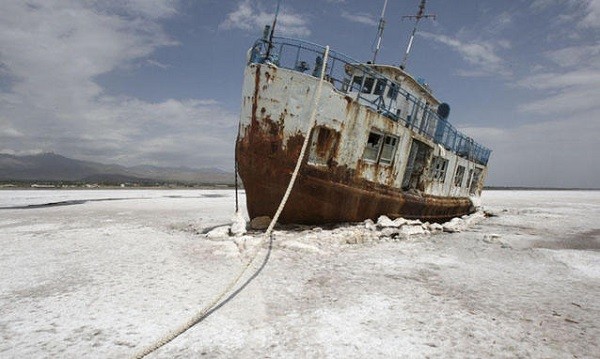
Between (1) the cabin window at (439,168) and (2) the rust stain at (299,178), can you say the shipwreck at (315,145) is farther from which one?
(1) the cabin window at (439,168)

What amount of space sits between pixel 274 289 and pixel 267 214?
454 cm

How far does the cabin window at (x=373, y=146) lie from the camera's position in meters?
9.67

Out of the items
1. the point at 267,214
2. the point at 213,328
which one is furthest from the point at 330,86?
the point at 213,328

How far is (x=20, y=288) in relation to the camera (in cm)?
486

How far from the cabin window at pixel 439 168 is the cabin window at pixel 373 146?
4197mm

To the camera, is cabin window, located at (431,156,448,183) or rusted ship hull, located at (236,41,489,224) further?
cabin window, located at (431,156,448,183)

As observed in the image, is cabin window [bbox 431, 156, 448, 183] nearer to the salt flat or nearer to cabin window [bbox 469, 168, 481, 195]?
the salt flat

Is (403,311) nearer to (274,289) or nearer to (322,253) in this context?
(274,289)

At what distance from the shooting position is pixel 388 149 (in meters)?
10.2

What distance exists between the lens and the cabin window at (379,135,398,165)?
10.1m

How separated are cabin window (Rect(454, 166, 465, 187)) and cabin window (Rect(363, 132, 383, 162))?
7928mm

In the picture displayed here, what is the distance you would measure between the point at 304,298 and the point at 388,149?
666cm

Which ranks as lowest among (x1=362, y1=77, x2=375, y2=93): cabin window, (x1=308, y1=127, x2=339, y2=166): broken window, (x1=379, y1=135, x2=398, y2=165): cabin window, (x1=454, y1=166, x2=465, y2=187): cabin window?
(x1=308, y1=127, x2=339, y2=166): broken window

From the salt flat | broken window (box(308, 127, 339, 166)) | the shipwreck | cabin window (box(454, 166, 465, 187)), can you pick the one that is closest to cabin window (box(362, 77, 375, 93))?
the shipwreck
